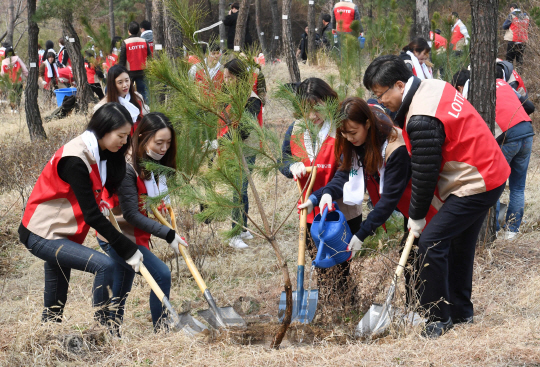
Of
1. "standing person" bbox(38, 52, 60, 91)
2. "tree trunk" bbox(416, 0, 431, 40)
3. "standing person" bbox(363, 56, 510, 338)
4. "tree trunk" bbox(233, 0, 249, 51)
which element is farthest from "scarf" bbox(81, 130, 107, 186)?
"standing person" bbox(38, 52, 60, 91)

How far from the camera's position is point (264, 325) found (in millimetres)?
3113

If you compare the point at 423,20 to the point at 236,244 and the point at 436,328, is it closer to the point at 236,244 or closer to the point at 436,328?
the point at 236,244

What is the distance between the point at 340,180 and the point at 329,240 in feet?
1.42

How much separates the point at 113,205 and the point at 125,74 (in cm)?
180

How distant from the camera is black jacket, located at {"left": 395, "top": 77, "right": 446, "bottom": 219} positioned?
2357 mm

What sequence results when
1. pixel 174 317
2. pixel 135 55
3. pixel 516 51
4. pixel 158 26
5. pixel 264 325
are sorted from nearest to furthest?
pixel 174 317, pixel 264 325, pixel 135 55, pixel 158 26, pixel 516 51

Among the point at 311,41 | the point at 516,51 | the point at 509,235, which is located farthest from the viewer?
the point at 311,41

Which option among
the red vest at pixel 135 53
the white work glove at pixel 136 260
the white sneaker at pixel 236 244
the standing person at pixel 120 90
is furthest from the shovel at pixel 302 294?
the red vest at pixel 135 53

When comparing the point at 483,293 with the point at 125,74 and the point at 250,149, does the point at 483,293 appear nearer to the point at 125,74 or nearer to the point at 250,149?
the point at 250,149

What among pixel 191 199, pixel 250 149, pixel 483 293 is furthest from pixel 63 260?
pixel 483 293

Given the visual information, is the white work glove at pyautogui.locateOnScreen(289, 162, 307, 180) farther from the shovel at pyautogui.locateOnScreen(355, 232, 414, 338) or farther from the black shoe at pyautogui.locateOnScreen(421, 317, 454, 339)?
the black shoe at pyautogui.locateOnScreen(421, 317, 454, 339)

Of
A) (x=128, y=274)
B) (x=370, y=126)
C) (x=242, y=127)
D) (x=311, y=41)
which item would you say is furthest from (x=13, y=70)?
(x=370, y=126)

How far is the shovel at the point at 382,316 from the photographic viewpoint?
8.65 feet

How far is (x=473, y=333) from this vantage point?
102 inches
